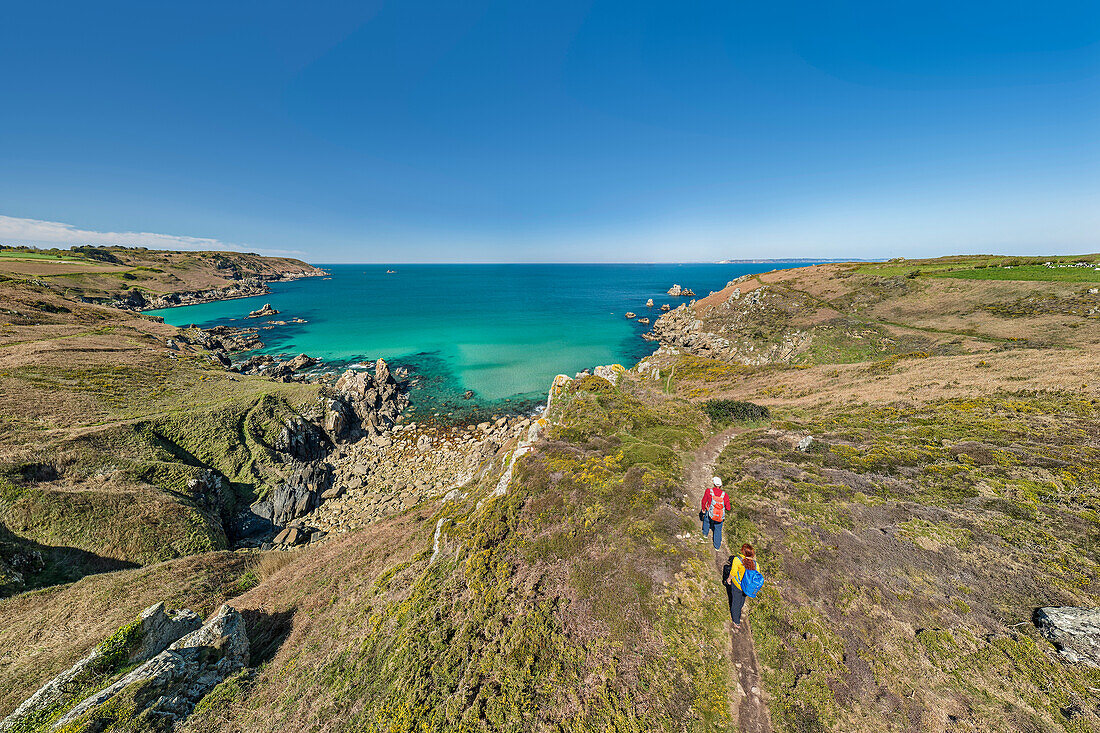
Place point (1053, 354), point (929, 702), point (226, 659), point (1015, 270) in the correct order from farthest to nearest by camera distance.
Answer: point (1015, 270) < point (1053, 354) < point (226, 659) < point (929, 702)

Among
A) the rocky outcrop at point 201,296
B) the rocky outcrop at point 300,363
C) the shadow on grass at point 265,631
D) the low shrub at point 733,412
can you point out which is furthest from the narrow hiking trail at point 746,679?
the rocky outcrop at point 201,296

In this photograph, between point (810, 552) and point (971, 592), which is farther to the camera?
point (810, 552)

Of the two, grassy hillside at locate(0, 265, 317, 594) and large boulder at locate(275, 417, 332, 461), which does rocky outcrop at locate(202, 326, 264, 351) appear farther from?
large boulder at locate(275, 417, 332, 461)

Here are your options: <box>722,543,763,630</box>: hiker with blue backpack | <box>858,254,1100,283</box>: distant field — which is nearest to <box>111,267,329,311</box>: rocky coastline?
<box>722,543,763,630</box>: hiker with blue backpack

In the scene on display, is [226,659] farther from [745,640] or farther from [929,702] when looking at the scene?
[929,702]

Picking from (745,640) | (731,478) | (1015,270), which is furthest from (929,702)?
(1015,270)

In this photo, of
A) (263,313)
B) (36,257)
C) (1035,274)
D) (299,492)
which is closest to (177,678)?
(299,492)

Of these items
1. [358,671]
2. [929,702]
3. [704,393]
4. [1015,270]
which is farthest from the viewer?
[1015,270]
